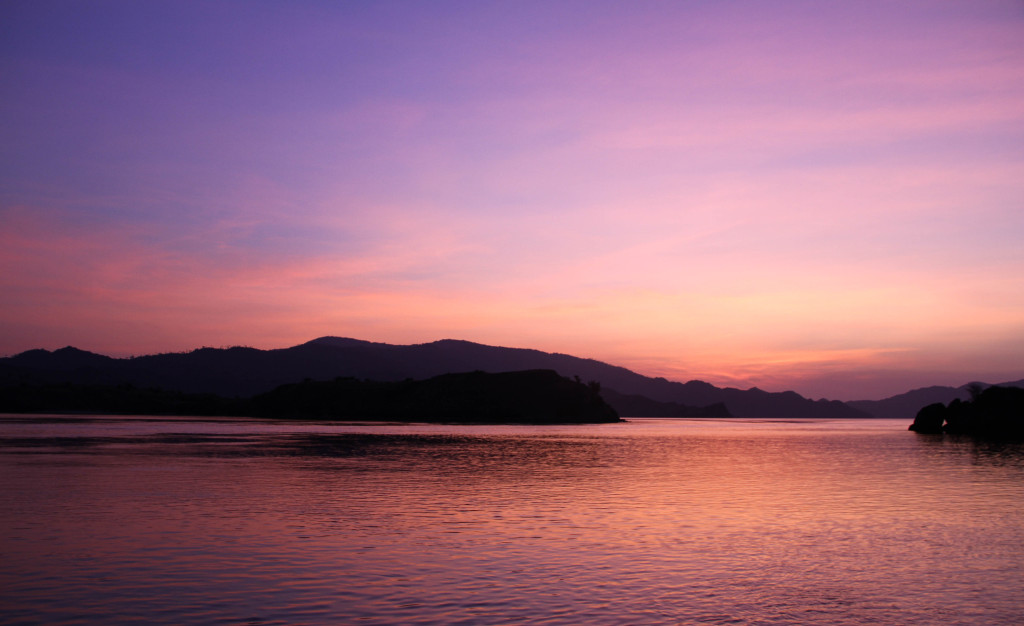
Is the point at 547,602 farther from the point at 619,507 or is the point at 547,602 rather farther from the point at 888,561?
the point at 619,507

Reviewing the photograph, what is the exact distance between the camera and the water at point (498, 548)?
66.2 ft

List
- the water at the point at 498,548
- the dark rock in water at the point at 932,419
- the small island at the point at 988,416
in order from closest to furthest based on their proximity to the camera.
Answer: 1. the water at the point at 498,548
2. the small island at the point at 988,416
3. the dark rock in water at the point at 932,419

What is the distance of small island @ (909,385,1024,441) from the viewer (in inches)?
6004

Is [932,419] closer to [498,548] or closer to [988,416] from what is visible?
[988,416]

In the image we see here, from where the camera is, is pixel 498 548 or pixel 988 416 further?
pixel 988 416

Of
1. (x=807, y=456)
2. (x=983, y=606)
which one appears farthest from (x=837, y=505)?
A: (x=807, y=456)

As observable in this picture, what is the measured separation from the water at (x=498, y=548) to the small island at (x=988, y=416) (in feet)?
383

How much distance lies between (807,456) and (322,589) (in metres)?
80.6

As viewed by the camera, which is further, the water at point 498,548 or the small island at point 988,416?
the small island at point 988,416

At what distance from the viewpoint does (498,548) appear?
28359 millimetres

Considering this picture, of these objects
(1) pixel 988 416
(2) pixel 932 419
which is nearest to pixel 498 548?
(1) pixel 988 416

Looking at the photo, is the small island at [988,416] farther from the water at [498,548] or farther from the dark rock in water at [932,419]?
the water at [498,548]

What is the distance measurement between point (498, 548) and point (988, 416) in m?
165

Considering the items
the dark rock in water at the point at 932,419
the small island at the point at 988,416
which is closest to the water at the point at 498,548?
the small island at the point at 988,416
